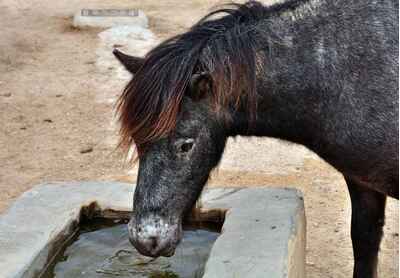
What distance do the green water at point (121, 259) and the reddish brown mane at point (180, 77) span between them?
0.74 m

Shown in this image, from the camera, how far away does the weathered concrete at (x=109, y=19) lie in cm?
750

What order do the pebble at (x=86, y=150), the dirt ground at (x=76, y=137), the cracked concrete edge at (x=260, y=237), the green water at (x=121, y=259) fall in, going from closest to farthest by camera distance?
the cracked concrete edge at (x=260, y=237)
the green water at (x=121, y=259)
the dirt ground at (x=76, y=137)
the pebble at (x=86, y=150)

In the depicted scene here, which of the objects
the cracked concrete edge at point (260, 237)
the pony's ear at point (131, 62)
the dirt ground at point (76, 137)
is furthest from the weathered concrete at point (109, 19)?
the pony's ear at point (131, 62)

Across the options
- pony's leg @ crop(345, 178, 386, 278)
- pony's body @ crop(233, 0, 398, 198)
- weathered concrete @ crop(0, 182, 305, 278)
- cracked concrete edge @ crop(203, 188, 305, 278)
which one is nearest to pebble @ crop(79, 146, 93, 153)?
weathered concrete @ crop(0, 182, 305, 278)

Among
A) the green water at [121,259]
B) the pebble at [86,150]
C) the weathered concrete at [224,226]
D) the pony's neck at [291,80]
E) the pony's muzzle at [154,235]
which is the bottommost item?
the pebble at [86,150]

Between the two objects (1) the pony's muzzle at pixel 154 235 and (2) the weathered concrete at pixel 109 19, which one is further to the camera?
(2) the weathered concrete at pixel 109 19

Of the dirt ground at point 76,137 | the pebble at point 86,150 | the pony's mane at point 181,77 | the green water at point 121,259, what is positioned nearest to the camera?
the pony's mane at point 181,77

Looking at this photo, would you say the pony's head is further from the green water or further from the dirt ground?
the dirt ground

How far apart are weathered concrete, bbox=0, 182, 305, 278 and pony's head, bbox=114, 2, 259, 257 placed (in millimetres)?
321

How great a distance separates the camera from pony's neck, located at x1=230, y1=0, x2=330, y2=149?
252cm

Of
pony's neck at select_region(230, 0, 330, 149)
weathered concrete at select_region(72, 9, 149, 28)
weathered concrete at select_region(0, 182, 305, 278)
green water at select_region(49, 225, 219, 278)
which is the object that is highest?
pony's neck at select_region(230, 0, 330, 149)

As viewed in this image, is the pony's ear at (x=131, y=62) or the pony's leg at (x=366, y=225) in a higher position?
the pony's ear at (x=131, y=62)

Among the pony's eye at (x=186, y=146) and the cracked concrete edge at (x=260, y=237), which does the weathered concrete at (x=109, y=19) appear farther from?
the pony's eye at (x=186, y=146)

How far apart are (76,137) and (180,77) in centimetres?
293
